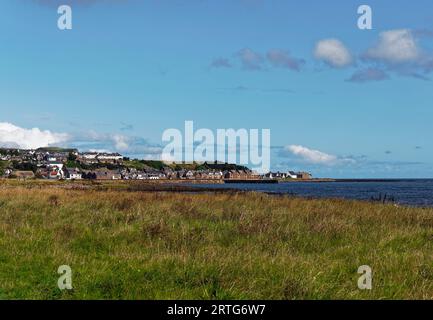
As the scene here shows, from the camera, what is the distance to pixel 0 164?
193m

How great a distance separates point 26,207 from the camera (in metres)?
22.0

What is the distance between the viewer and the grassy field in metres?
8.34

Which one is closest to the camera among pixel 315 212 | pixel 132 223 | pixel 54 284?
pixel 54 284

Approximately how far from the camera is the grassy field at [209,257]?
834 centimetres

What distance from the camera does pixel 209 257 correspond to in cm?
1014

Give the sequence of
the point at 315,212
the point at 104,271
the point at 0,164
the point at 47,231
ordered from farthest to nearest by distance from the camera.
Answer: the point at 0,164 < the point at 315,212 < the point at 47,231 < the point at 104,271
